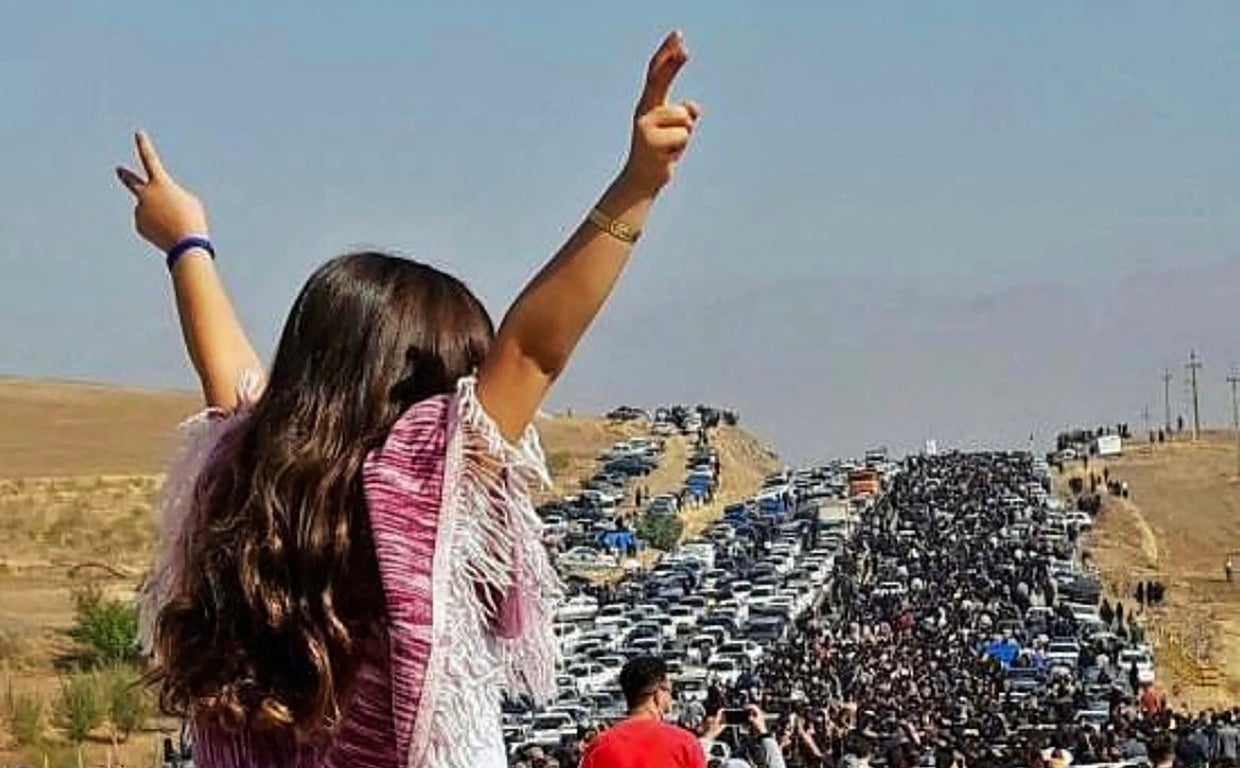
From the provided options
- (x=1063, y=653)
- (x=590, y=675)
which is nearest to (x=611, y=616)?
(x=1063, y=653)

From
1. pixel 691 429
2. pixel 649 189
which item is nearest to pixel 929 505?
pixel 691 429

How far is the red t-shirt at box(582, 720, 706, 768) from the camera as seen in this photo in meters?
7.48

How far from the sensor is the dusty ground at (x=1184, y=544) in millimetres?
63656

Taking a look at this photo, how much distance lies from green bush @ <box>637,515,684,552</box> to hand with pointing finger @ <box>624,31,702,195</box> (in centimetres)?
8248

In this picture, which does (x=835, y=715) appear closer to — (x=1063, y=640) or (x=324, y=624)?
(x=1063, y=640)

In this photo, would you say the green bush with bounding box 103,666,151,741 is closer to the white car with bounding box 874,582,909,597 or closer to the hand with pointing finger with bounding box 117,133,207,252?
the white car with bounding box 874,582,909,597

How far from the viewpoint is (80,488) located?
91750mm

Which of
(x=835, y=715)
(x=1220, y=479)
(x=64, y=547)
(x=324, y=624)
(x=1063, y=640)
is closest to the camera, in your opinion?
(x=324, y=624)

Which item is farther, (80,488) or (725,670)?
(80,488)

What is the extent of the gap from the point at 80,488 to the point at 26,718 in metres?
50.7

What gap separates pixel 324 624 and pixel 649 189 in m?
0.56

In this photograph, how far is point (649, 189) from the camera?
2.81 metres

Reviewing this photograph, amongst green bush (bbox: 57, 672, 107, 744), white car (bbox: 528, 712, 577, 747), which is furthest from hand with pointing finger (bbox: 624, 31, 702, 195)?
green bush (bbox: 57, 672, 107, 744)

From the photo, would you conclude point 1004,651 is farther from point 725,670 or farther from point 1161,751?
point 1161,751
